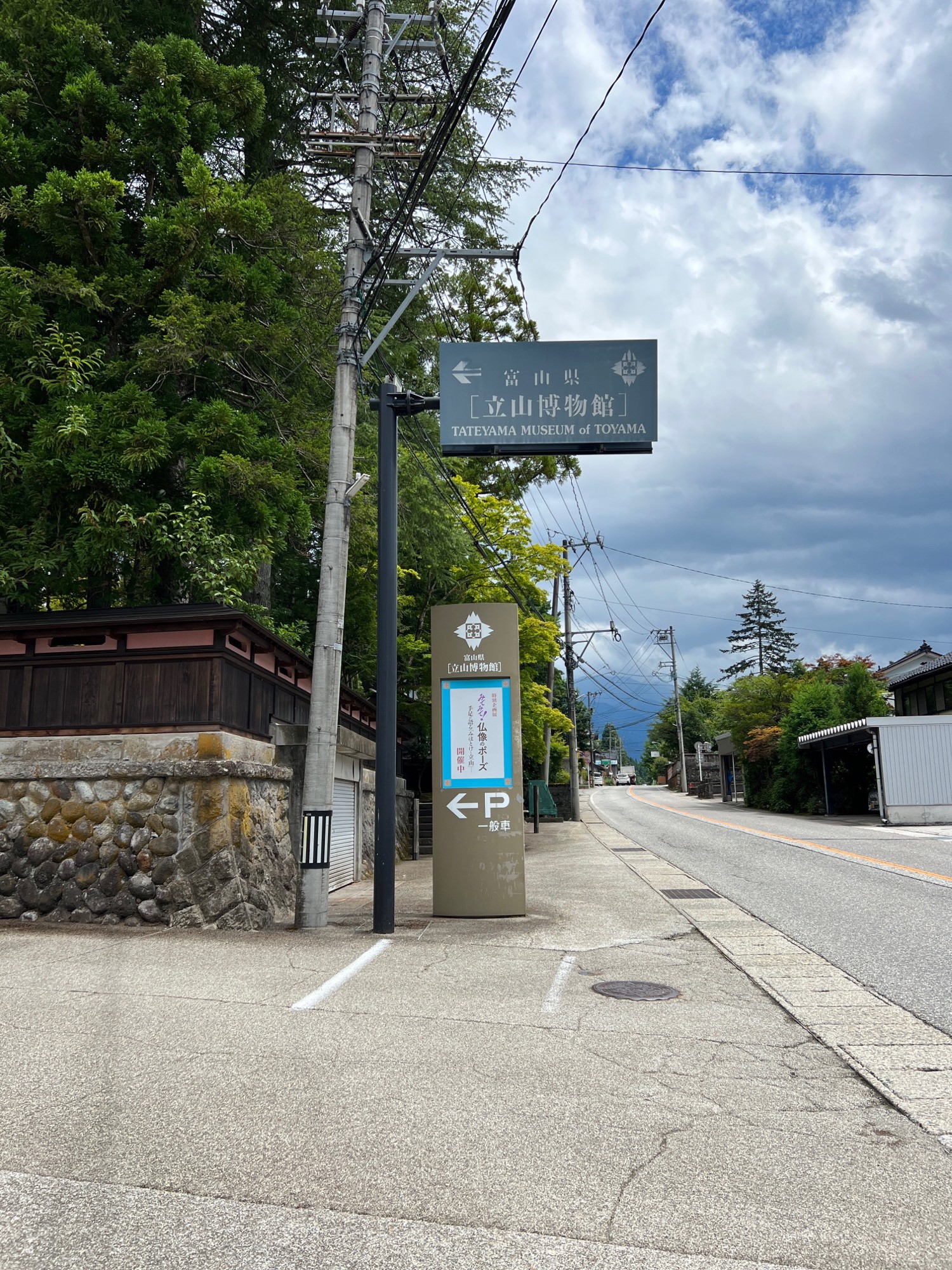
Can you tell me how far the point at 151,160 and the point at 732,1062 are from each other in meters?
13.3

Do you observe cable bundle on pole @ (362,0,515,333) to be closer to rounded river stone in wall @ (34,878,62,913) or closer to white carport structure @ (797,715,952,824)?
→ rounded river stone in wall @ (34,878,62,913)

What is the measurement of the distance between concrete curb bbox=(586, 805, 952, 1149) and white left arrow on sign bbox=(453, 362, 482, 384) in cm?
644

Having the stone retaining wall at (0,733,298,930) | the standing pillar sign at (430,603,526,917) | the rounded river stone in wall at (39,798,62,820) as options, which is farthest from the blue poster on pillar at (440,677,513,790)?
the rounded river stone in wall at (39,798,62,820)

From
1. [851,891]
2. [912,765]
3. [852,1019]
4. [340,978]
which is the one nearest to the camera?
[852,1019]

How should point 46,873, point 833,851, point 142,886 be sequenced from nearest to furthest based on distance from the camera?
point 142,886, point 46,873, point 833,851

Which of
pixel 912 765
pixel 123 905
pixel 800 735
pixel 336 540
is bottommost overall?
pixel 123 905

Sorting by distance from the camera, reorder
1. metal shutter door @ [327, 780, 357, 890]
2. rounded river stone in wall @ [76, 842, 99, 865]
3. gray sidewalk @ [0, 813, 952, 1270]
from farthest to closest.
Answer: metal shutter door @ [327, 780, 357, 890] < rounded river stone in wall @ [76, 842, 99, 865] < gray sidewalk @ [0, 813, 952, 1270]

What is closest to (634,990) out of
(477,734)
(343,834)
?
(477,734)

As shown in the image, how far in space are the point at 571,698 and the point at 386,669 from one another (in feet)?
104

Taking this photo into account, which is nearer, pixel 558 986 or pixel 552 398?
pixel 558 986

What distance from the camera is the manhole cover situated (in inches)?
255

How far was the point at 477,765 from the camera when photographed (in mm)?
10406

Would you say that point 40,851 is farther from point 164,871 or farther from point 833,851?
point 833,851

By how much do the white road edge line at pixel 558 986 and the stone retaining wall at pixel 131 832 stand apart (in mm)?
4110
